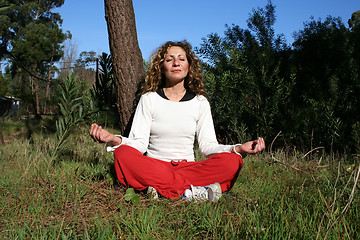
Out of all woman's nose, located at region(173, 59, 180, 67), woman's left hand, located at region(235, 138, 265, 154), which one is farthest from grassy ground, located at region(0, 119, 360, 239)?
woman's nose, located at region(173, 59, 180, 67)

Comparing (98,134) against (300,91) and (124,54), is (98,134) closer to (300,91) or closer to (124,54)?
(124,54)

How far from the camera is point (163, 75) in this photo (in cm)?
322

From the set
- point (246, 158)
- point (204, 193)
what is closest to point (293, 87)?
point (246, 158)

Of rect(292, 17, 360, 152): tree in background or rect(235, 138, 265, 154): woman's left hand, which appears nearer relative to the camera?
rect(235, 138, 265, 154): woman's left hand

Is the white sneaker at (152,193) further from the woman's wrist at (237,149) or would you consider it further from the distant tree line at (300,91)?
the distant tree line at (300,91)

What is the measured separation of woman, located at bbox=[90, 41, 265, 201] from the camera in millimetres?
2447

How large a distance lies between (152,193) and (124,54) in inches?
62.2

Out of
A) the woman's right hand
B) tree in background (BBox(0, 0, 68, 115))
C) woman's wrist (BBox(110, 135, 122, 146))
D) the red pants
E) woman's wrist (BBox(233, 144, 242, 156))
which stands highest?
tree in background (BBox(0, 0, 68, 115))

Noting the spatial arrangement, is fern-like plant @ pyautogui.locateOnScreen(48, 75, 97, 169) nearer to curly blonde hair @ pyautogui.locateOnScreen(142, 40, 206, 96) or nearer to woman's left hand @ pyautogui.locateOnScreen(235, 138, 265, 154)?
curly blonde hair @ pyautogui.locateOnScreen(142, 40, 206, 96)

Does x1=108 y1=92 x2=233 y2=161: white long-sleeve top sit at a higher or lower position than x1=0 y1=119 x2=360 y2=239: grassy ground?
higher

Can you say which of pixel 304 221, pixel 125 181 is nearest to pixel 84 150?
pixel 125 181

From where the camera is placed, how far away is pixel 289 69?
4.46 metres

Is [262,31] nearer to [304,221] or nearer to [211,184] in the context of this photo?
[211,184]

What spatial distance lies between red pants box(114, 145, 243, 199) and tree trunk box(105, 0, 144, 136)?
0.83m
